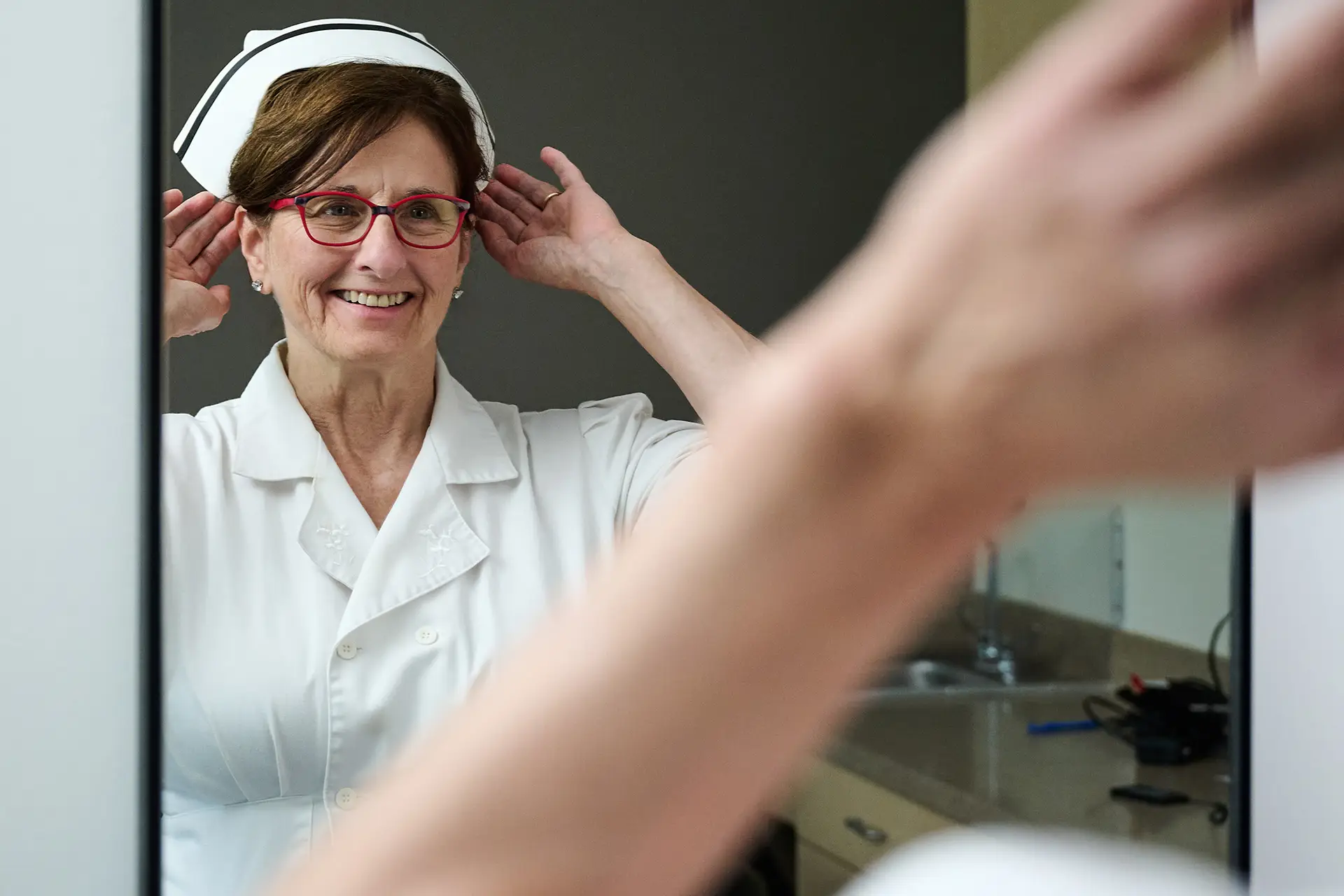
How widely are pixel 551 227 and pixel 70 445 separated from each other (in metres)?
0.47

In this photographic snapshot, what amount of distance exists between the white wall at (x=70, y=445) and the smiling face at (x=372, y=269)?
0.42 feet

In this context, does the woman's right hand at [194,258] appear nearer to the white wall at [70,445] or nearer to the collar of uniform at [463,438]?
the white wall at [70,445]

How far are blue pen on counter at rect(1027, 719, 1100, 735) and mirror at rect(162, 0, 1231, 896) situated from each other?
0.08 feet

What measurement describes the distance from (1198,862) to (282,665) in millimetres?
953

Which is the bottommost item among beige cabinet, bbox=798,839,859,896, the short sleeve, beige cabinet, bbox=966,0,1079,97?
beige cabinet, bbox=798,839,859,896

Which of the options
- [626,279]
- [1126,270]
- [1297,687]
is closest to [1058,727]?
[1297,687]

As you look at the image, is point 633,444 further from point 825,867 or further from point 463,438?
point 825,867

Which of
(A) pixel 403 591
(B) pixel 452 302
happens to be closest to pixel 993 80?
(B) pixel 452 302

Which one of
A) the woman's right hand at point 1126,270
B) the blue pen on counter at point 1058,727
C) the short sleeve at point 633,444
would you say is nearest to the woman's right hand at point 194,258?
the short sleeve at point 633,444

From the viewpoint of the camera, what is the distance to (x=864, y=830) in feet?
3.87

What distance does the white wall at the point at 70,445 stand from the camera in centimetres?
112

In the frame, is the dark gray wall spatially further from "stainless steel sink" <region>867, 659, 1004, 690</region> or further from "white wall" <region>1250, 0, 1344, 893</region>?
"white wall" <region>1250, 0, 1344, 893</region>

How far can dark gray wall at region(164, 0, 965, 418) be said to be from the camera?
3.76 ft

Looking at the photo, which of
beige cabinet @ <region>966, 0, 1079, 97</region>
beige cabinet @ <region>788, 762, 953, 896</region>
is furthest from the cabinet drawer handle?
beige cabinet @ <region>966, 0, 1079, 97</region>
